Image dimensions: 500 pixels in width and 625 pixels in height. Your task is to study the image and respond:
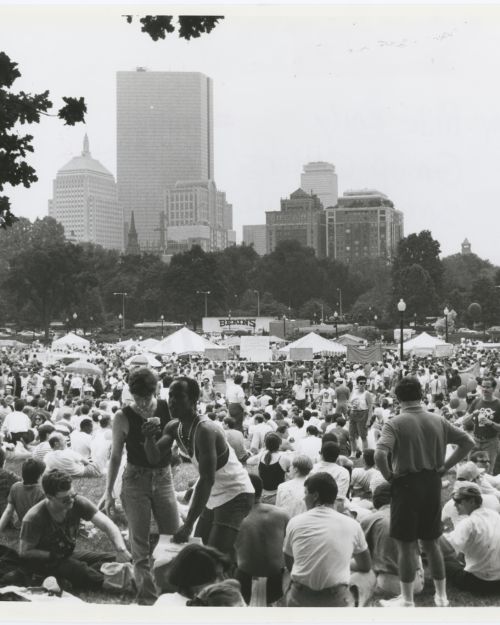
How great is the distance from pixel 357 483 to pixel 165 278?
302 feet

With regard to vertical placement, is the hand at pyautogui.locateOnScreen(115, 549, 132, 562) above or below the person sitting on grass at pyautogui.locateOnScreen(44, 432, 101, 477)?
below

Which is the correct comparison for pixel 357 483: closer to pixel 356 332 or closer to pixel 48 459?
pixel 48 459

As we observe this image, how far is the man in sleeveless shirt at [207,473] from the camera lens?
16.9ft

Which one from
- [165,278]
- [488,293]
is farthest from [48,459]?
[165,278]

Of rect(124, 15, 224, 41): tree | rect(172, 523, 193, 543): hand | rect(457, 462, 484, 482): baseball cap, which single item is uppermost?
rect(124, 15, 224, 41): tree

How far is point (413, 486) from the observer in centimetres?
532

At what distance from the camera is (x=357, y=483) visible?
8523mm

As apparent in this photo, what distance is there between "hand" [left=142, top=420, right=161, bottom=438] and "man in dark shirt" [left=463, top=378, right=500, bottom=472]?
5337mm

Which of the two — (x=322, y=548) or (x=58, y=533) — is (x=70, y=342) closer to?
(x=58, y=533)

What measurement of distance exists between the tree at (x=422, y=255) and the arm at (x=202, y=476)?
92.4 metres

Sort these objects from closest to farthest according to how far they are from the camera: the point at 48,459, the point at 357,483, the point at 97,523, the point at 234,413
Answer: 1. the point at 97,523
2. the point at 357,483
3. the point at 48,459
4. the point at 234,413

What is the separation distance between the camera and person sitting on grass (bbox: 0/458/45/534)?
7086mm

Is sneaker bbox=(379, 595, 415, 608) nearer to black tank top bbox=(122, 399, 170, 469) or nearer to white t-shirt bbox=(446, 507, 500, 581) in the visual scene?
white t-shirt bbox=(446, 507, 500, 581)

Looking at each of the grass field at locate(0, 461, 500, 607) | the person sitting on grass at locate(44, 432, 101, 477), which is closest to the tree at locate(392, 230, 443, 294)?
the grass field at locate(0, 461, 500, 607)
